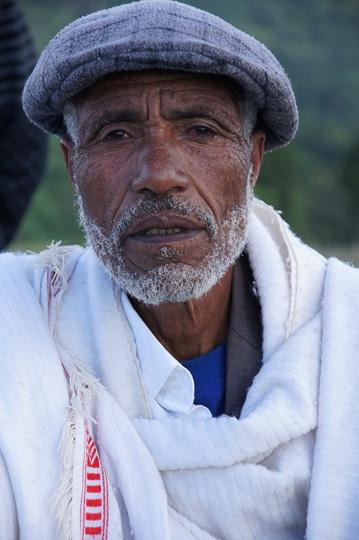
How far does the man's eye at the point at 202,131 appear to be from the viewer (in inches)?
93.2

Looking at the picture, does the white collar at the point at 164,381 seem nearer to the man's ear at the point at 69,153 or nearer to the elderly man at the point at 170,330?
the elderly man at the point at 170,330

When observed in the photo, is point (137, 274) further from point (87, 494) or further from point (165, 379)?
point (87, 494)

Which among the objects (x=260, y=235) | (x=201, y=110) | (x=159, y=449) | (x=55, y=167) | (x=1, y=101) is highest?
(x=55, y=167)

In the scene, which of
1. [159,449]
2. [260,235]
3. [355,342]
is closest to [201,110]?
[260,235]

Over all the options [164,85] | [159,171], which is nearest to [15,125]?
[164,85]

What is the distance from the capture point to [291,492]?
2.17m

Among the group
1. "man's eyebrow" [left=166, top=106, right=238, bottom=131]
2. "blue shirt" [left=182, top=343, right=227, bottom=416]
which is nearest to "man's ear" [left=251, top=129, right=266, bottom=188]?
"man's eyebrow" [left=166, top=106, right=238, bottom=131]

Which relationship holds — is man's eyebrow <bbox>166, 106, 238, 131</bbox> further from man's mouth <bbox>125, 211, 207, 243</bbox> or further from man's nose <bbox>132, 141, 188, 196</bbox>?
man's mouth <bbox>125, 211, 207, 243</bbox>

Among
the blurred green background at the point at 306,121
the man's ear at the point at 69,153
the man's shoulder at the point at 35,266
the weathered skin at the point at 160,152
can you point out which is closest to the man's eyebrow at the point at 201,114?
the weathered skin at the point at 160,152

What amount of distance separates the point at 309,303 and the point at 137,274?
0.67m

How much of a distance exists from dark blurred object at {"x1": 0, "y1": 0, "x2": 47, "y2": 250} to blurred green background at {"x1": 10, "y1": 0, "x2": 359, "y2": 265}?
64.8ft

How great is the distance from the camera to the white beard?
2270 millimetres

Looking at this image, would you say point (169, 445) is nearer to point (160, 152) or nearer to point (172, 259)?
point (172, 259)

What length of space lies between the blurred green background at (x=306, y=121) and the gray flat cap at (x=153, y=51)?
21.5m
